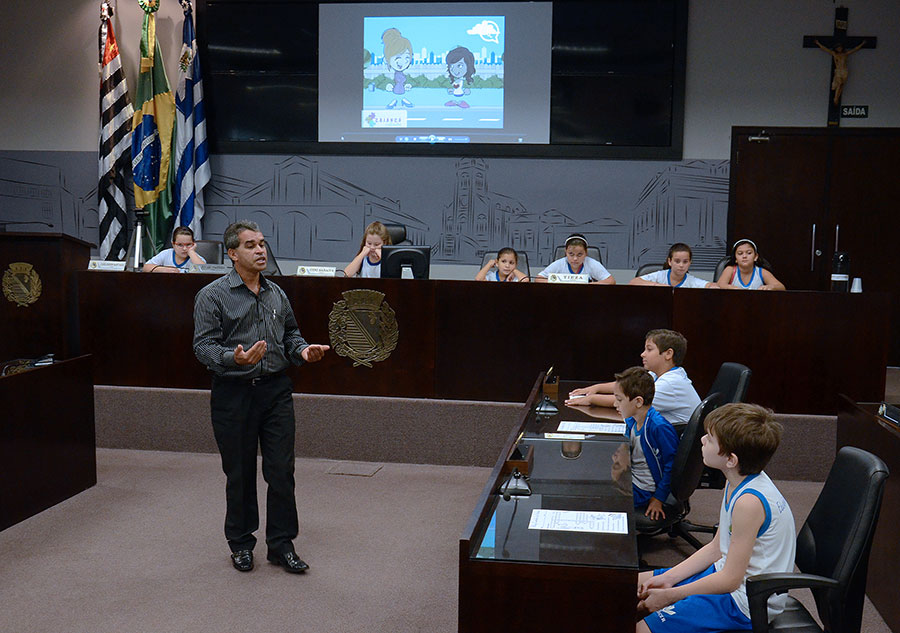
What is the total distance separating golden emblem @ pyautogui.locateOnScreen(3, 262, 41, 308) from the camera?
577 cm

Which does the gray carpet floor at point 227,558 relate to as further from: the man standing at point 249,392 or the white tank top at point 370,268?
the white tank top at point 370,268

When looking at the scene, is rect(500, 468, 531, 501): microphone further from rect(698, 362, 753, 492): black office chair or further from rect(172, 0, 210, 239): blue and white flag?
rect(172, 0, 210, 239): blue and white flag

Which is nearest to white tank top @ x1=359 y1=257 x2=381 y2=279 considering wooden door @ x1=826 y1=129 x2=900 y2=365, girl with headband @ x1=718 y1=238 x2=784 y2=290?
girl with headband @ x1=718 y1=238 x2=784 y2=290

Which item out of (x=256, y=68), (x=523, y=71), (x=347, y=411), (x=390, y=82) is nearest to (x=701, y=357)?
(x=347, y=411)

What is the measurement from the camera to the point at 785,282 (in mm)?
8094

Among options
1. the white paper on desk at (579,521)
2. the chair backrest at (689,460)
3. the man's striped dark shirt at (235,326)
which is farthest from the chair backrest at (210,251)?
the white paper on desk at (579,521)

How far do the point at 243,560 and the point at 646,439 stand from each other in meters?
1.82

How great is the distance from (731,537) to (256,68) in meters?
7.41

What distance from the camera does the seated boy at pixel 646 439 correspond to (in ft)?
11.6

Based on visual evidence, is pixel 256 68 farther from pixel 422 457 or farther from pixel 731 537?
pixel 731 537

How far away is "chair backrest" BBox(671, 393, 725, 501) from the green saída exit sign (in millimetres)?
5501

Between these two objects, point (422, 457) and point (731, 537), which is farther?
point (422, 457)

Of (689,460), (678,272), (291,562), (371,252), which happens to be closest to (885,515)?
(689,460)

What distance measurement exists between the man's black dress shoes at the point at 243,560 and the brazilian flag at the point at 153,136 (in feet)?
17.7
